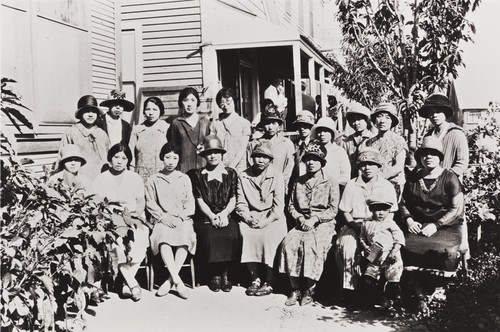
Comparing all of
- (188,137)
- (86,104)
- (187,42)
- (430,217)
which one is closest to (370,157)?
(430,217)

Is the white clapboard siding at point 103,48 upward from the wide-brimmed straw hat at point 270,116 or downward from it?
upward

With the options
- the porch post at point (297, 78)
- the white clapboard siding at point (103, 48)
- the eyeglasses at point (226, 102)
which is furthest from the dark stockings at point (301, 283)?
the white clapboard siding at point (103, 48)

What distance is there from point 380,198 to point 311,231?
0.82 m

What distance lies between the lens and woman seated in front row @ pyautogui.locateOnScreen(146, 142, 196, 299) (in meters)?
5.27

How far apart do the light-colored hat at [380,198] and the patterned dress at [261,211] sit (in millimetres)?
1051

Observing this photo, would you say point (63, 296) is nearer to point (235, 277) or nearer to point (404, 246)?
point (235, 277)

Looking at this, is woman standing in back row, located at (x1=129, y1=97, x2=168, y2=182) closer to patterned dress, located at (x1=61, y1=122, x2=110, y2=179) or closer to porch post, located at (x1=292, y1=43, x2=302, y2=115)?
patterned dress, located at (x1=61, y1=122, x2=110, y2=179)

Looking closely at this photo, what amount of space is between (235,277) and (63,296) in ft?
7.07

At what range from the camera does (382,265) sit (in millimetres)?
4449

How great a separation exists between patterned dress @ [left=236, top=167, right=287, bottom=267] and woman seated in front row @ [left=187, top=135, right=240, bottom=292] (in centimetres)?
11

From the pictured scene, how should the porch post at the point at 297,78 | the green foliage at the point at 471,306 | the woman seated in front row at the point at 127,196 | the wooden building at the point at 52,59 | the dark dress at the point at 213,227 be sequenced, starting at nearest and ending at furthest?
the green foliage at the point at 471,306 → the woman seated in front row at the point at 127,196 → the dark dress at the point at 213,227 → the wooden building at the point at 52,59 → the porch post at the point at 297,78

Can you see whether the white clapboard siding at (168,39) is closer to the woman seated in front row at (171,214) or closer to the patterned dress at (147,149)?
the patterned dress at (147,149)

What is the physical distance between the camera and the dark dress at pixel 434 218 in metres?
4.51

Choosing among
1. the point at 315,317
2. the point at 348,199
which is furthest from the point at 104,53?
the point at 315,317
